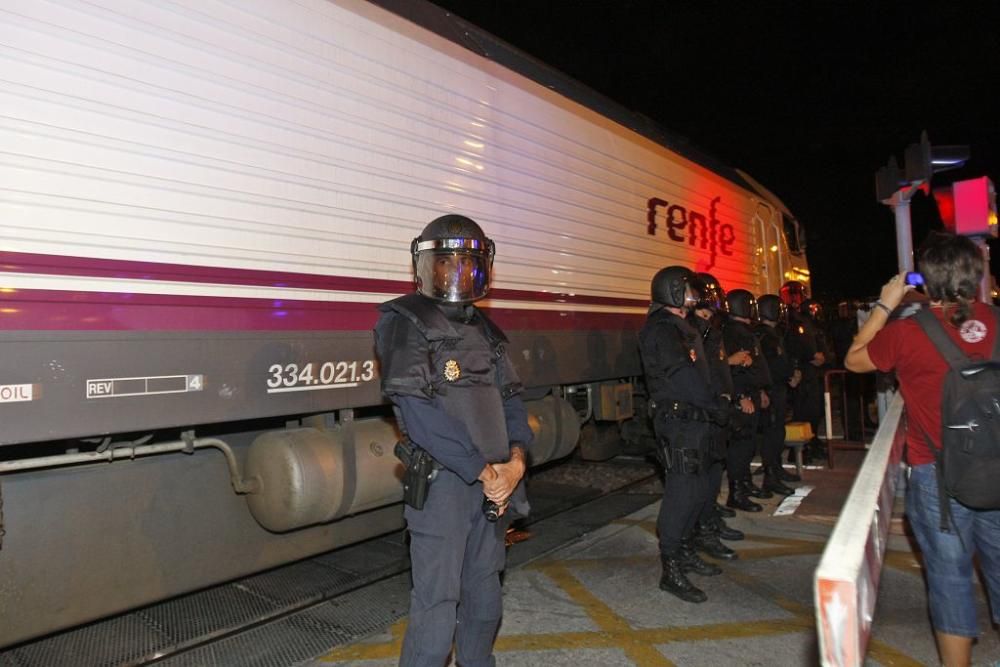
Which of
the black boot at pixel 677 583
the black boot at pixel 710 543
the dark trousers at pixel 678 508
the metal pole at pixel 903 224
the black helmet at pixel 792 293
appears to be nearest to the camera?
the black boot at pixel 677 583

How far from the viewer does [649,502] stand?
5934mm

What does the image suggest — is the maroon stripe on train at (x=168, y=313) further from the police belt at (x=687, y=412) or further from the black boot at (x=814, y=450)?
the black boot at (x=814, y=450)

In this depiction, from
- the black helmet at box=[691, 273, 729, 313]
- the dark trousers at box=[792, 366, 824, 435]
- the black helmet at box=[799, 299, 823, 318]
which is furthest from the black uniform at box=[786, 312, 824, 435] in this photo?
the black helmet at box=[691, 273, 729, 313]

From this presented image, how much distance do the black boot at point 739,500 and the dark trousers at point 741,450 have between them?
77mm

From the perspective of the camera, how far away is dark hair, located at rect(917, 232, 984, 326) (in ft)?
8.04

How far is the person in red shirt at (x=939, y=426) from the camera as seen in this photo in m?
2.44

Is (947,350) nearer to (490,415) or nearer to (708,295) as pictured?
(490,415)

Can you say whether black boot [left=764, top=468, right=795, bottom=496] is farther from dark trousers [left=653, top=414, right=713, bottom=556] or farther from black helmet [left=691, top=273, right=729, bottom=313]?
dark trousers [left=653, top=414, right=713, bottom=556]

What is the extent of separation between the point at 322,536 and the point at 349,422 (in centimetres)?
63

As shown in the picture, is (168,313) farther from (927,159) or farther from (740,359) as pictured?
(927,159)

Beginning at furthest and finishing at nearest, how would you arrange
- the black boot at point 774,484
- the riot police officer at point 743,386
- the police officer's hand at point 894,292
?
1. the black boot at point 774,484
2. the riot police officer at point 743,386
3. the police officer's hand at point 894,292

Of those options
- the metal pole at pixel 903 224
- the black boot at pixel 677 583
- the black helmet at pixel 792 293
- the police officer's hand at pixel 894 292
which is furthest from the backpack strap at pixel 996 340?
the black helmet at pixel 792 293

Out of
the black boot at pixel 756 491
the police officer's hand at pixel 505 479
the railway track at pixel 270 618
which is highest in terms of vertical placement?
the police officer's hand at pixel 505 479

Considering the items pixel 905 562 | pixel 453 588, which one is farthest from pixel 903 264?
pixel 453 588
